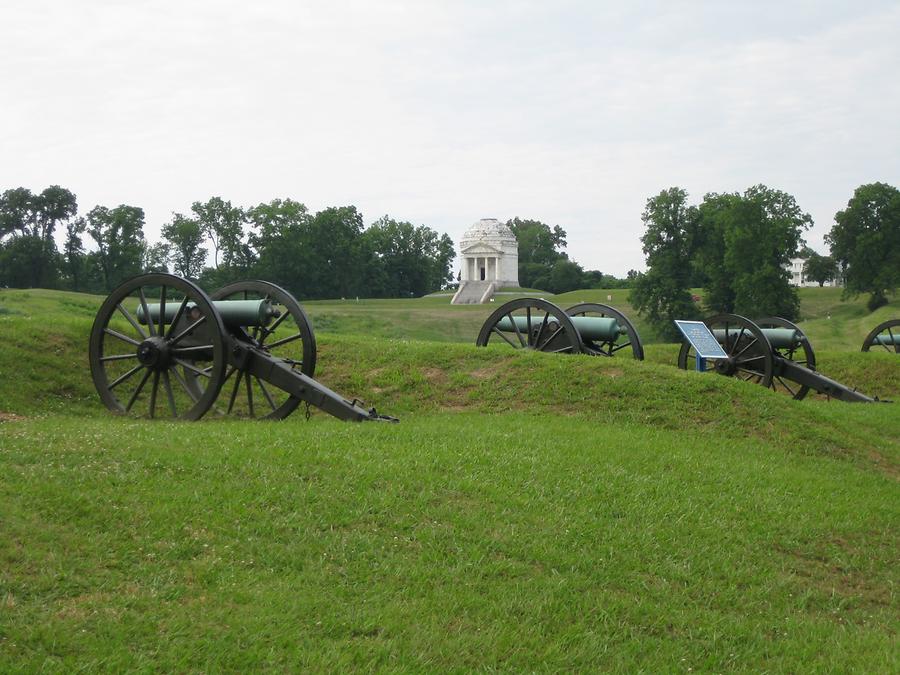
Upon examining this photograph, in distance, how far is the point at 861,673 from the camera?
5.54 meters

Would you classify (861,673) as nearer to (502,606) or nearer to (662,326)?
(502,606)

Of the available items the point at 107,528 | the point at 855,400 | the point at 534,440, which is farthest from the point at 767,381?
the point at 107,528

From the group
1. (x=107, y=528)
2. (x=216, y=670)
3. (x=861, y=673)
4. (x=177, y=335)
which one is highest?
(x=177, y=335)

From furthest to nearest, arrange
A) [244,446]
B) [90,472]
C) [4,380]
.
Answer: [4,380]
[244,446]
[90,472]

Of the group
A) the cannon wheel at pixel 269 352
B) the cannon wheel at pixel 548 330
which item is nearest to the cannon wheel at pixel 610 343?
the cannon wheel at pixel 548 330

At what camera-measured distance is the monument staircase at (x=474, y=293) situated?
84519mm

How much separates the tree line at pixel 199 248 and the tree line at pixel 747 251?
26087 millimetres

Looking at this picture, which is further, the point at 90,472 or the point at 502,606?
the point at 90,472

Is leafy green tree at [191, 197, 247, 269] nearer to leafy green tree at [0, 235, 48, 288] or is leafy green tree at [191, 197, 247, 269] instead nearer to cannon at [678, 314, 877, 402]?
leafy green tree at [0, 235, 48, 288]

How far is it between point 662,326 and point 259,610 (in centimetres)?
5419

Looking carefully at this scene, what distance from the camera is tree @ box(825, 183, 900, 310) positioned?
59.6 metres

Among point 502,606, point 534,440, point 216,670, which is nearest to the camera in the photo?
point 216,670

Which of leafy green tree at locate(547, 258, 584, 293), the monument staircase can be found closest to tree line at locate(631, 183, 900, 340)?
the monument staircase

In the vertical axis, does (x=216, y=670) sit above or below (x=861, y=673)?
above
